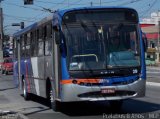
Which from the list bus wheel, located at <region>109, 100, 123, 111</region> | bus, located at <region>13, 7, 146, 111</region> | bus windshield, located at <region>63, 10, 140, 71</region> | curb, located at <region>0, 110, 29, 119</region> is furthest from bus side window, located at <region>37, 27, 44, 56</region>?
bus windshield, located at <region>63, 10, 140, 71</region>

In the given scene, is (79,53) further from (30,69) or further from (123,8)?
Result: (30,69)

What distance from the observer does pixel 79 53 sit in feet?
46.7

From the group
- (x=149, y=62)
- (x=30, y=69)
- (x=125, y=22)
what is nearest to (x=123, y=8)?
(x=125, y=22)

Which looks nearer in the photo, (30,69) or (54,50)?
(54,50)

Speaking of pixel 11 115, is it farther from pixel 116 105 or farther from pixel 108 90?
pixel 116 105

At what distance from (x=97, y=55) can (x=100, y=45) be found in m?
0.32

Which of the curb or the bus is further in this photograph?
the curb

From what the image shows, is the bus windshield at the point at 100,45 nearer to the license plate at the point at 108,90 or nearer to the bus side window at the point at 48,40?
the license plate at the point at 108,90

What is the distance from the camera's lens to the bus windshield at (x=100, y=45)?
1422 centimetres

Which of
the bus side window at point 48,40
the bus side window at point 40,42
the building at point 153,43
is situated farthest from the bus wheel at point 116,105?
the building at point 153,43

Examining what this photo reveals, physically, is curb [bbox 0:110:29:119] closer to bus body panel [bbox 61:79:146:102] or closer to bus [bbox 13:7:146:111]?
bus [bbox 13:7:146:111]

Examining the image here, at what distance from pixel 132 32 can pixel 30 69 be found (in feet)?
21.0

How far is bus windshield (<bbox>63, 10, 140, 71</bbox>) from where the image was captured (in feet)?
46.6

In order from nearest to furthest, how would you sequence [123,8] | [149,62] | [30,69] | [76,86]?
[76,86] < [123,8] < [30,69] < [149,62]
